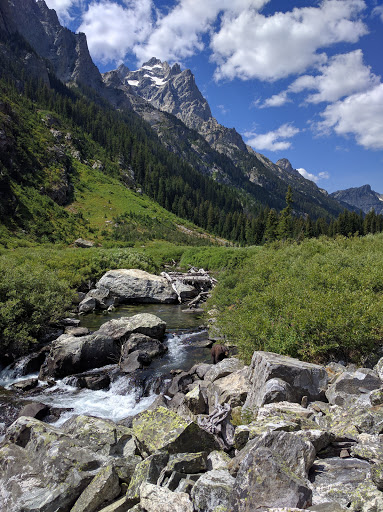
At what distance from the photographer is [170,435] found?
7.21 meters

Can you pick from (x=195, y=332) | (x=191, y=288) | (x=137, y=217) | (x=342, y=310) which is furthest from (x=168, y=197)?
(x=342, y=310)

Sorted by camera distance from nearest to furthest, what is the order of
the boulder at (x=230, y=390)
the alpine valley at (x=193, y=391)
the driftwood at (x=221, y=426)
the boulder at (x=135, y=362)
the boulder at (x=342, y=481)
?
the boulder at (x=342, y=481), the alpine valley at (x=193, y=391), the driftwood at (x=221, y=426), the boulder at (x=230, y=390), the boulder at (x=135, y=362)

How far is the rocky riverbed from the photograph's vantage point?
4648 millimetres

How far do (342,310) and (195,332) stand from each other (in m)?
13.7

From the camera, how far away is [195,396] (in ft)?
35.9

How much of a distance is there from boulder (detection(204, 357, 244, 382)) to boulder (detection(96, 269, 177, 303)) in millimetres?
21004

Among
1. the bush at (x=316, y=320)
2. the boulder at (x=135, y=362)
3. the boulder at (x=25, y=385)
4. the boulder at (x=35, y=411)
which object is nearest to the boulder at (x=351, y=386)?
the bush at (x=316, y=320)

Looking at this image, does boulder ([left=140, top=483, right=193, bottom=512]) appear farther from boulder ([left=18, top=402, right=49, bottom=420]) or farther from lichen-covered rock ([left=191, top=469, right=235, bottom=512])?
boulder ([left=18, top=402, right=49, bottom=420])

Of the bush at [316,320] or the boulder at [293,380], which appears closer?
the boulder at [293,380]

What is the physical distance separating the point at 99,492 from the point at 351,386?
23.0 ft

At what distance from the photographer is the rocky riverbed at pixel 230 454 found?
4.65 meters

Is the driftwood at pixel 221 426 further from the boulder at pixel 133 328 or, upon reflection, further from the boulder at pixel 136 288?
the boulder at pixel 136 288

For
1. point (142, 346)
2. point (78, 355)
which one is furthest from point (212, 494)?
point (142, 346)

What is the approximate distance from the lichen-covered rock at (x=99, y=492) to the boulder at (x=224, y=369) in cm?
692
